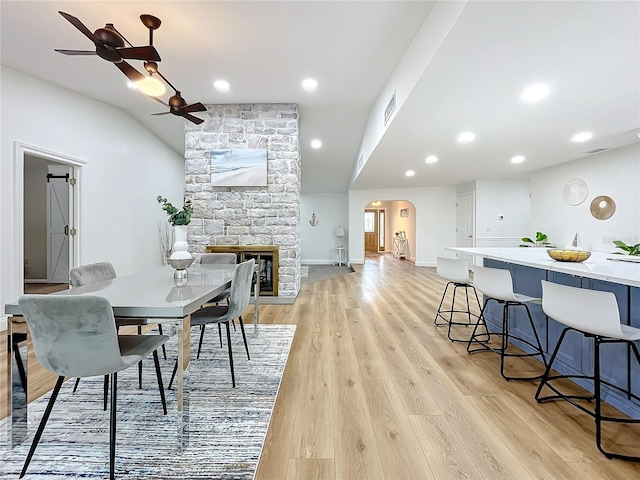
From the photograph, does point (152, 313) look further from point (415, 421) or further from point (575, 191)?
point (575, 191)

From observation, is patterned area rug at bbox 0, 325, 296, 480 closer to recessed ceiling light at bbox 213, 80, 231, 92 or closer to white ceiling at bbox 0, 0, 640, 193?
white ceiling at bbox 0, 0, 640, 193

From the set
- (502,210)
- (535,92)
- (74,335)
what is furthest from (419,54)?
(502,210)

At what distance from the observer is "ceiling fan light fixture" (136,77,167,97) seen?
2396 millimetres

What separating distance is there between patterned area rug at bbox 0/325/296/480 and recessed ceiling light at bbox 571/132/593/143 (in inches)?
182

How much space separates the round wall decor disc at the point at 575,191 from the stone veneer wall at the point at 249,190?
16.3ft

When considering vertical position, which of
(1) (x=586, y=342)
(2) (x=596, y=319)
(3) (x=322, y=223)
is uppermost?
(3) (x=322, y=223)

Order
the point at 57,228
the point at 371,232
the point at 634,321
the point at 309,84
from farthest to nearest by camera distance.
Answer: the point at 371,232 → the point at 57,228 → the point at 309,84 → the point at 634,321

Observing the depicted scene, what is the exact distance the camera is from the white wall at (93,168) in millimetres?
3375

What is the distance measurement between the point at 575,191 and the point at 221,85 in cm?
613

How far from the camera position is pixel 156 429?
66.6 inches

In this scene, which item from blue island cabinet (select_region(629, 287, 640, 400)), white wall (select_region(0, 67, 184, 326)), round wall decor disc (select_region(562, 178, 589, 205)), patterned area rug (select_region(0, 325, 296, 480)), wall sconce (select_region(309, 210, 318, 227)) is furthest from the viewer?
wall sconce (select_region(309, 210, 318, 227))

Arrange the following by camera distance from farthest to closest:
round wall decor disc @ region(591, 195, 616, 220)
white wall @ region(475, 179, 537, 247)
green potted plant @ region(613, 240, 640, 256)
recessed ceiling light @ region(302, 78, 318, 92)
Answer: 1. white wall @ region(475, 179, 537, 247)
2. round wall decor disc @ region(591, 195, 616, 220)
3. green potted plant @ region(613, 240, 640, 256)
4. recessed ceiling light @ region(302, 78, 318, 92)

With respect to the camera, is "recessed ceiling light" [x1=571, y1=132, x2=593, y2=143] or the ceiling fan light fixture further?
"recessed ceiling light" [x1=571, y1=132, x2=593, y2=143]

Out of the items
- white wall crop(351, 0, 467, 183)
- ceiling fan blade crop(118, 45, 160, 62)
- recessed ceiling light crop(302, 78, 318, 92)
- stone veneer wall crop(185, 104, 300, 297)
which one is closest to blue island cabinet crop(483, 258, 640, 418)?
white wall crop(351, 0, 467, 183)
